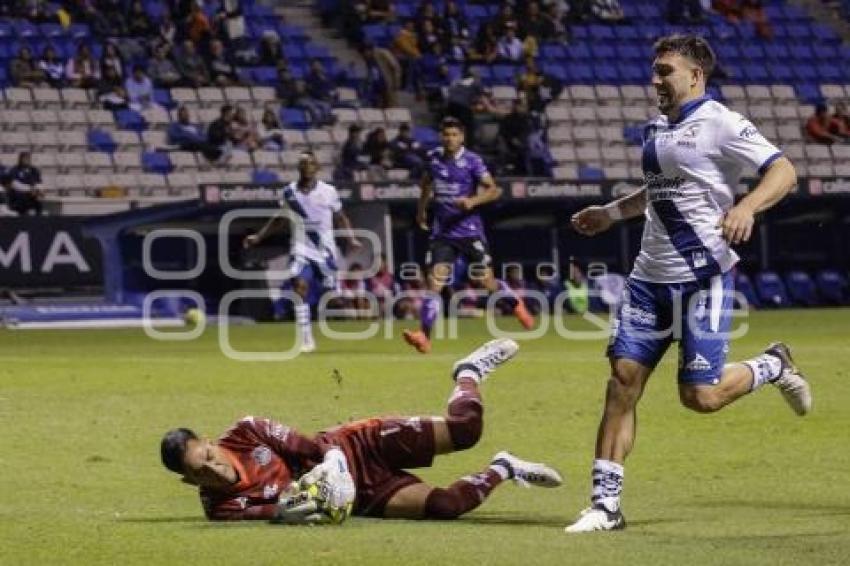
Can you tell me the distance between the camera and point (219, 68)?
3666 centimetres

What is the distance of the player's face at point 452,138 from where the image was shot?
2364cm

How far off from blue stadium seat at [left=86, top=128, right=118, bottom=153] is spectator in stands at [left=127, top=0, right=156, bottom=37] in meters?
2.58

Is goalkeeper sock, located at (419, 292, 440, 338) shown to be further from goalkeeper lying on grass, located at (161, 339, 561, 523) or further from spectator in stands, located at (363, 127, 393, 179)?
goalkeeper lying on grass, located at (161, 339, 561, 523)

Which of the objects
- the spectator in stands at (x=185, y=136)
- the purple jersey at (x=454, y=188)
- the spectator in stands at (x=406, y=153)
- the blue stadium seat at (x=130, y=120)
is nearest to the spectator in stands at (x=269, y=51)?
the spectator in stands at (x=185, y=136)

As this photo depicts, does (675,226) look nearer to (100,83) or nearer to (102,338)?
(102,338)

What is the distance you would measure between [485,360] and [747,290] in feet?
84.7

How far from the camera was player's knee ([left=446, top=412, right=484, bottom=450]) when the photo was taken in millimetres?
10865

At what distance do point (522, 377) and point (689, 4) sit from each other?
2462 cm

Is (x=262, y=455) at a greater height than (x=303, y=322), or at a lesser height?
lesser

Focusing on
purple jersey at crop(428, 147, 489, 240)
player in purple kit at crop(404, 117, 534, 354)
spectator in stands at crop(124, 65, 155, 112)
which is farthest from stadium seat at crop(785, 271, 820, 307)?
purple jersey at crop(428, 147, 489, 240)

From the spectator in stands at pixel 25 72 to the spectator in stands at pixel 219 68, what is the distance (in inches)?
124

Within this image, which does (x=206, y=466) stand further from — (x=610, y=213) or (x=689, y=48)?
(x=689, y=48)

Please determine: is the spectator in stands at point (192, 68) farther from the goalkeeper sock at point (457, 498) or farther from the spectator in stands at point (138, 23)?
the goalkeeper sock at point (457, 498)

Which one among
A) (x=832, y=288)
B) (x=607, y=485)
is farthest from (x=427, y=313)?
(x=832, y=288)
